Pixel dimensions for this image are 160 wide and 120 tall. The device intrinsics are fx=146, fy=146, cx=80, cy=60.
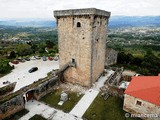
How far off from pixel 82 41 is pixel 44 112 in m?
12.2

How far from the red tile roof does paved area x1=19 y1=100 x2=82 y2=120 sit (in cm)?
838

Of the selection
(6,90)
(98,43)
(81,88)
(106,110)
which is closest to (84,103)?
(106,110)

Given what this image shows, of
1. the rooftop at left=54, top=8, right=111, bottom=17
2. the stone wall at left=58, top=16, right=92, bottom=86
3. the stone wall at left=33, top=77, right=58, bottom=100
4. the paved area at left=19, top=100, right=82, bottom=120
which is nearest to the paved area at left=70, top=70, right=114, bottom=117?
the paved area at left=19, top=100, right=82, bottom=120

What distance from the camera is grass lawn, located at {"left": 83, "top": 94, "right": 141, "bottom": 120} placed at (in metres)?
19.1

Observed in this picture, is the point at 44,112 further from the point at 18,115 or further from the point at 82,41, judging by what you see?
the point at 82,41

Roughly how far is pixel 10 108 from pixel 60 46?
43.1ft

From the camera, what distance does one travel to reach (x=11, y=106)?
19000 mm

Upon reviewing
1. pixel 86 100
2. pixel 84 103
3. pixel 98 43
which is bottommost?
pixel 84 103

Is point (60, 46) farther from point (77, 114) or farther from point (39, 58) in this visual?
point (39, 58)

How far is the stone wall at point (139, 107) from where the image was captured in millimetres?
17770

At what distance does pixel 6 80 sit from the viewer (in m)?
30.7

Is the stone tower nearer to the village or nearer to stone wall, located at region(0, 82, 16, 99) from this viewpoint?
the village

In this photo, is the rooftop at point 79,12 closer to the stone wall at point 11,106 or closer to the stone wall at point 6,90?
the stone wall at point 11,106

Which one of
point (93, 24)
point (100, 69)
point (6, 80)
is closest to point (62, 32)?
point (93, 24)
